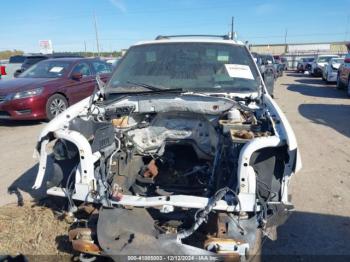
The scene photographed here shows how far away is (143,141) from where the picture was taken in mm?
3707

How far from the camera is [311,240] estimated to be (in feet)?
10.8

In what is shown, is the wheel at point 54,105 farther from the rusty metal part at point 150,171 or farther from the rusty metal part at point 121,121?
the rusty metal part at point 150,171

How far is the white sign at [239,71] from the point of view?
13.1ft

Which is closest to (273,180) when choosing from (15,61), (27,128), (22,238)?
(22,238)

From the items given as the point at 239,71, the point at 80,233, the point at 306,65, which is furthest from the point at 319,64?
the point at 80,233

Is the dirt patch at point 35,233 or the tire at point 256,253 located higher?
the dirt patch at point 35,233

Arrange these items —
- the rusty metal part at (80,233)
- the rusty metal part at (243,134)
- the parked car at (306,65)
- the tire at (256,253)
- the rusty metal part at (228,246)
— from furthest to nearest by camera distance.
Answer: the parked car at (306,65)
the tire at (256,253)
the rusty metal part at (243,134)
the rusty metal part at (80,233)
the rusty metal part at (228,246)

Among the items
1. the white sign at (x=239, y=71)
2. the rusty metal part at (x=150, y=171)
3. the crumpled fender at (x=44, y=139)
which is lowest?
the rusty metal part at (x=150, y=171)

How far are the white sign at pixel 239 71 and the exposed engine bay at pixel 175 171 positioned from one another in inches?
16.6

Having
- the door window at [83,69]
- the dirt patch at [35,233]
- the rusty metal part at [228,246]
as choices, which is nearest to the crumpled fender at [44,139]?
the dirt patch at [35,233]

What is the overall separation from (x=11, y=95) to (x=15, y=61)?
1010 centimetres

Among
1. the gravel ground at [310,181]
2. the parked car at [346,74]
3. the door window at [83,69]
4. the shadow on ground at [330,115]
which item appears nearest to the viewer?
the gravel ground at [310,181]

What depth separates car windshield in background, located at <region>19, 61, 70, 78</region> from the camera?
8.98m

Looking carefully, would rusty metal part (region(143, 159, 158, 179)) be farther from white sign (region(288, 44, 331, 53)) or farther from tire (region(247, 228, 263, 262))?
white sign (region(288, 44, 331, 53))
